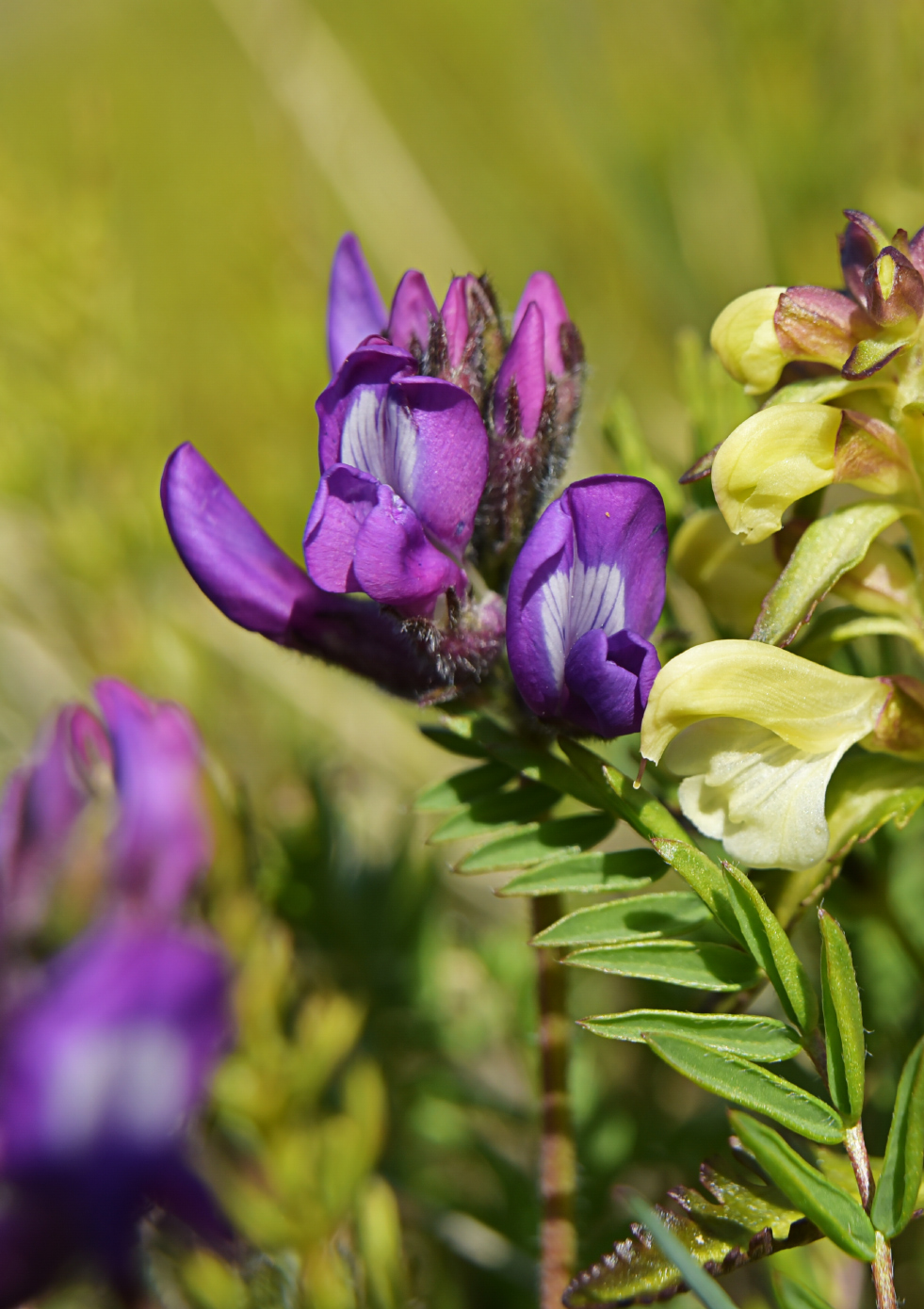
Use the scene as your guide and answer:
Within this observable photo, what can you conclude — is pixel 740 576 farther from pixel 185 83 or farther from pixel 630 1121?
pixel 185 83

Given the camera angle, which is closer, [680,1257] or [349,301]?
[680,1257]

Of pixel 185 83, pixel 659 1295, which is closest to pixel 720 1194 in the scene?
→ pixel 659 1295

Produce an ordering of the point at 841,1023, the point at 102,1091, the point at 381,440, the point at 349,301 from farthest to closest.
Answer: the point at 349,301 < the point at 381,440 < the point at 841,1023 < the point at 102,1091

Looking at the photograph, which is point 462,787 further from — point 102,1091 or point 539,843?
point 102,1091

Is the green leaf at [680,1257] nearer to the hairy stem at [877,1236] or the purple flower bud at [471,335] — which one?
the hairy stem at [877,1236]

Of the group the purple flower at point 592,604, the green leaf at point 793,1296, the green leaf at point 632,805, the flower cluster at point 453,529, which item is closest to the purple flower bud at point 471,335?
the flower cluster at point 453,529

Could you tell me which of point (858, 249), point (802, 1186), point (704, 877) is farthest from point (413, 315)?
point (802, 1186)
